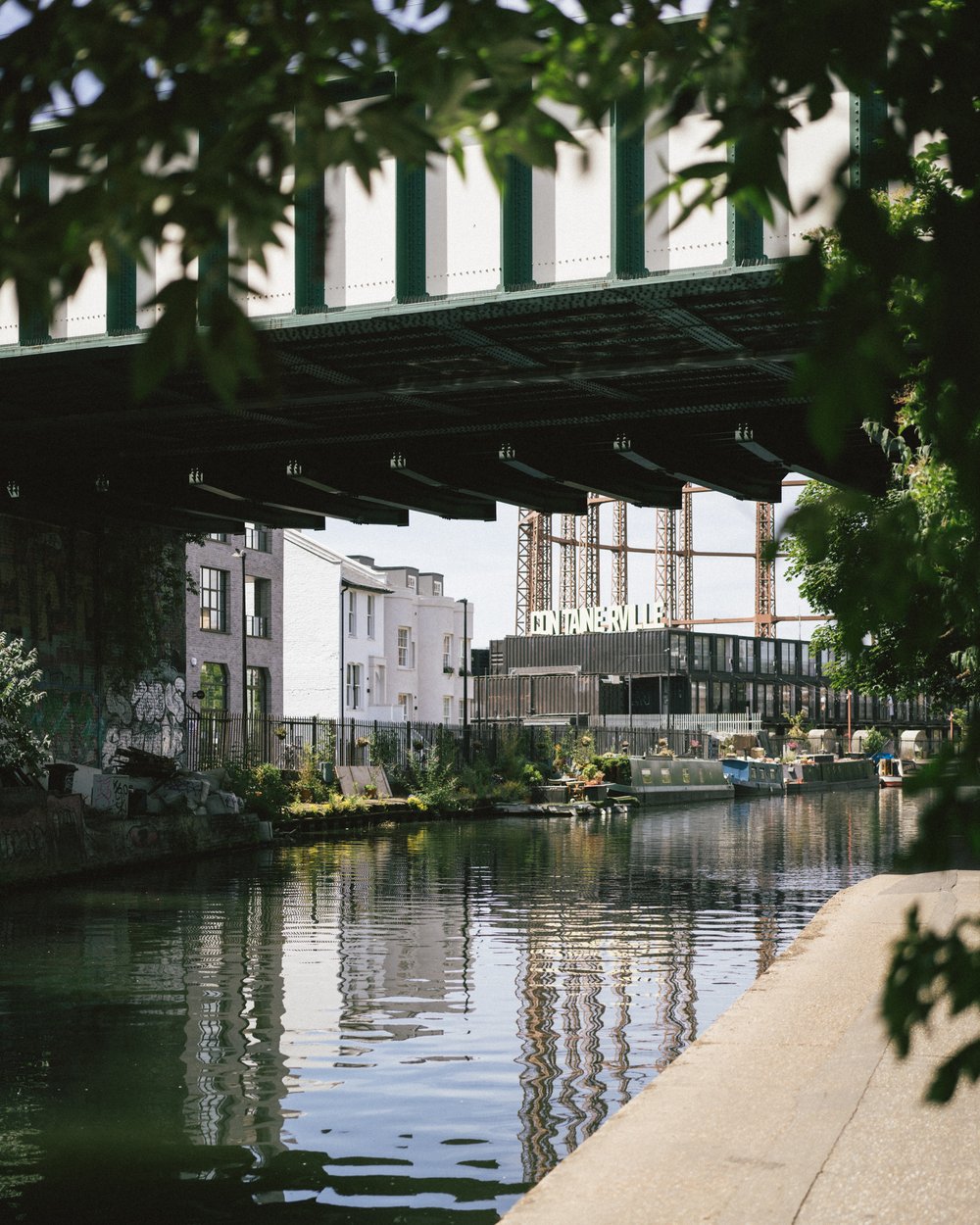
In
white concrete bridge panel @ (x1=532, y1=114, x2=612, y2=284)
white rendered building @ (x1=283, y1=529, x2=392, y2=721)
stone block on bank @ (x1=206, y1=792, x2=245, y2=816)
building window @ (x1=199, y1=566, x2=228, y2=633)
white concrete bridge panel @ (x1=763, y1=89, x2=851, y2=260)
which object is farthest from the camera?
white rendered building @ (x1=283, y1=529, x2=392, y2=721)

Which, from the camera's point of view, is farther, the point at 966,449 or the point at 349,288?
the point at 349,288

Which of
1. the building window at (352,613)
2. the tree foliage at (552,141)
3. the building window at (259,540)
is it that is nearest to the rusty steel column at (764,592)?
the building window at (352,613)

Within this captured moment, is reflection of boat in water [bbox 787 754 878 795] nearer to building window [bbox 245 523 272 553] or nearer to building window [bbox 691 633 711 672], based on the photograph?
building window [bbox 691 633 711 672]

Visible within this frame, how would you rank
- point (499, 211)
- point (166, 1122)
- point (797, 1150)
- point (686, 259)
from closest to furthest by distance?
point (797, 1150) < point (166, 1122) < point (686, 259) < point (499, 211)

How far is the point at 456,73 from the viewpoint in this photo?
220 centimetres

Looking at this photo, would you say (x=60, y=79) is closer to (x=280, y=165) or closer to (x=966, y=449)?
(x=280, y=165)

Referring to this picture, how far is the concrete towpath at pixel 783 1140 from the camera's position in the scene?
4930 millimetres

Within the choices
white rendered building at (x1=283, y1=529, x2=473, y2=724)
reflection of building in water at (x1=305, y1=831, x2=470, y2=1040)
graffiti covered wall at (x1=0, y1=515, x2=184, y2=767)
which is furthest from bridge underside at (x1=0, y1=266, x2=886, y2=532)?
white rendered building at (x1=283, y1=529, x2=473, y2=724)

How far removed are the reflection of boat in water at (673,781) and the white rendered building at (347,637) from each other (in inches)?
309

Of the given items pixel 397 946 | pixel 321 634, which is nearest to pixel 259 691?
pixel 321 634

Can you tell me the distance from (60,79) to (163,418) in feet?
60.7

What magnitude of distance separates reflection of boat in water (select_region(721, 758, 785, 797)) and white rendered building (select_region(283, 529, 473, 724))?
12249mm

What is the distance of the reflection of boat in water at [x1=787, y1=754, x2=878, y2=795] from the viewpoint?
222 ft

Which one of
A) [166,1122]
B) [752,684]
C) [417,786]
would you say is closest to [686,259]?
[166,1122]
